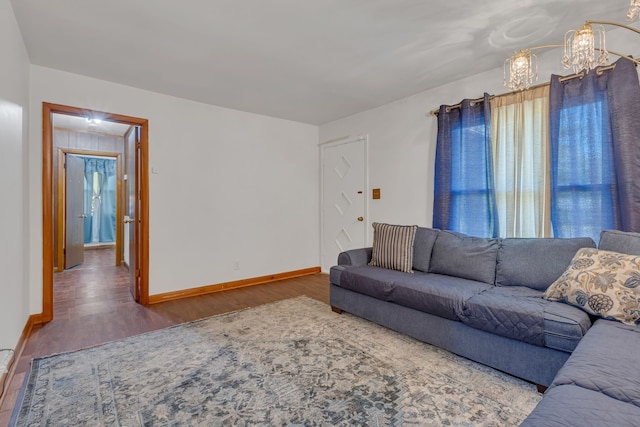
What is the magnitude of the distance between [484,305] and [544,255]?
2.62 feet

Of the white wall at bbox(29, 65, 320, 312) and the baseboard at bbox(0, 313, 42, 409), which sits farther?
the white wall at bbox(29, 65, 320, 312)

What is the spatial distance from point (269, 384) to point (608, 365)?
1.66 m

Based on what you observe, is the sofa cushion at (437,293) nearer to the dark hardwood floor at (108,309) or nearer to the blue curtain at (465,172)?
the blue curtain at (465,172)

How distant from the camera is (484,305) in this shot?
202cm

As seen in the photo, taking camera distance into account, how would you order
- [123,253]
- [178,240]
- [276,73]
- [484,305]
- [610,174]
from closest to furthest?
[484,305], [610,174], [276,73], [178,240], [123,253]

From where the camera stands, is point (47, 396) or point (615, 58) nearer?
point (47, 396)

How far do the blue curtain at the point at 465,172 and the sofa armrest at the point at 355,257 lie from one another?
33.2 inches

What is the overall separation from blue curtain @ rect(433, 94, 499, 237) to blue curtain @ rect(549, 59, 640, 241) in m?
0.54

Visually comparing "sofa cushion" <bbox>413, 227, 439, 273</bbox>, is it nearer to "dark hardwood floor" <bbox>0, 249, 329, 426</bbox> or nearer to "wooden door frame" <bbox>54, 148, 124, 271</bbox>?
"dark hardwood floor" <bbox>0, 249, 329, 426</bbox>

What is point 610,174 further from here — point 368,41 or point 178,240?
point 178,240

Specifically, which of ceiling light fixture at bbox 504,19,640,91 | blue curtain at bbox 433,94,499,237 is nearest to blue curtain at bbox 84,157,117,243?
blue curtain at bbox 433,94,499,237

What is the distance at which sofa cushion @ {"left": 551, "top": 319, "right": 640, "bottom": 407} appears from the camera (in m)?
1.07

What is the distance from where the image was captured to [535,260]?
7.90 feet

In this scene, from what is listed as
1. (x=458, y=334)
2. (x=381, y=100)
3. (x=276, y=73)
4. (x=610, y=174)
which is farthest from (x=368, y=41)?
(x=458, y=334)
